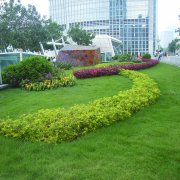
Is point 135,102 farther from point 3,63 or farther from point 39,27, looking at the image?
point 39,27

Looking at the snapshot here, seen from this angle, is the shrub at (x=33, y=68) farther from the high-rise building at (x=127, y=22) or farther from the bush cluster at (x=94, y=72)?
the high-rise building at (x=127, y=22)

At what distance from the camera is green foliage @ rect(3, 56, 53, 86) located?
38.2 ft

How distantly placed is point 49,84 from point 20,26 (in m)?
22.0

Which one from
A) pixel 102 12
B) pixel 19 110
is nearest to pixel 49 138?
pixel 19 110

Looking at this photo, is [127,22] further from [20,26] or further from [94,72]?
[94,72]

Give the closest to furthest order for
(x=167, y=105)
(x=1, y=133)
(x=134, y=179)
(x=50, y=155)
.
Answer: (x=134, y=179) < (x=50, y=155) < (x=1, y=133) < (x=167, y=105)

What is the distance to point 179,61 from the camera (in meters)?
27.2

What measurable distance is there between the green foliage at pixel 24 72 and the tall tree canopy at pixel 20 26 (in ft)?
61.1

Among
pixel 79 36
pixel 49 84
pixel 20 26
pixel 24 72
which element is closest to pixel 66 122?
pixel 49 84

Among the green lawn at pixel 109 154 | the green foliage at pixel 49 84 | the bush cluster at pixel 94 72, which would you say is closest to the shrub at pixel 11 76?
the green foliage at pixel 49 84

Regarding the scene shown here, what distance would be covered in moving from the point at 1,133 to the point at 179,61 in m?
24.1

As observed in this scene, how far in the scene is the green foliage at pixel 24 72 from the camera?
459 inches

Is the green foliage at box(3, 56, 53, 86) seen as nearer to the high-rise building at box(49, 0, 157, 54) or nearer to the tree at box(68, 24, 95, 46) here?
the tree at box(68, 24, 95, 46)

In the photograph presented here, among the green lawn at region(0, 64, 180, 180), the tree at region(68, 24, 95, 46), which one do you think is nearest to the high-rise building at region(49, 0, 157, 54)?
the tree at region(68, 24, 95, 46)
